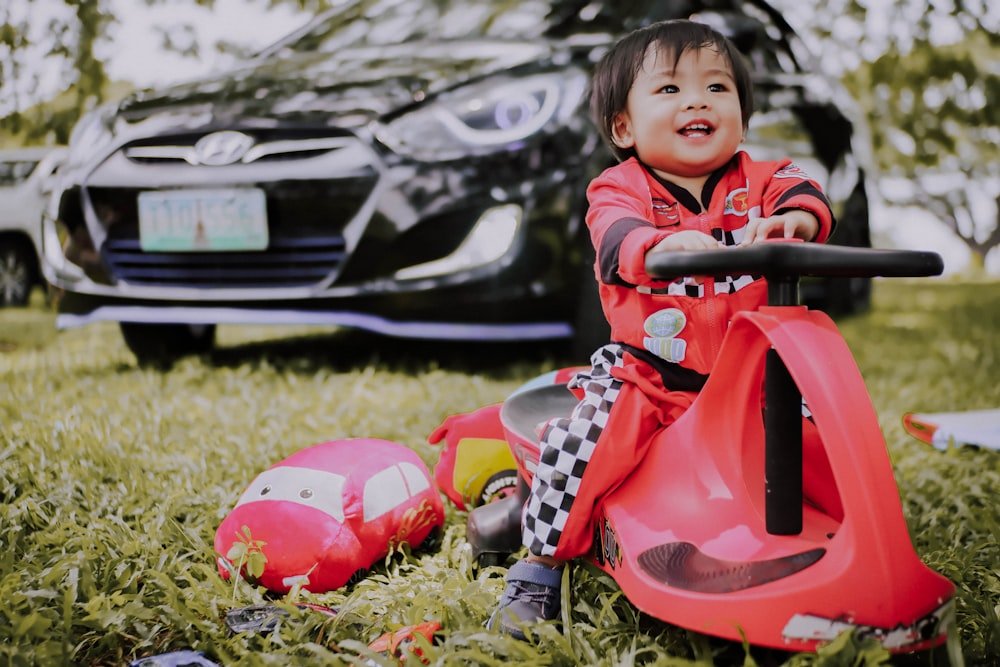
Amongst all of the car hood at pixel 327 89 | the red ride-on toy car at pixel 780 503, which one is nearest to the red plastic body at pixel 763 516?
the red ride-on toy car at pixel 780 503

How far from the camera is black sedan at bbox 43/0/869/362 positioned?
297 cm

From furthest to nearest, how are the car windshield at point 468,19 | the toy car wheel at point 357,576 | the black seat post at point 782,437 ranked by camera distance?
the car windshield at point 468,19
the toy car wheel at point 357,576
the black seat post at point 782,437

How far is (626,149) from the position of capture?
5.68ft

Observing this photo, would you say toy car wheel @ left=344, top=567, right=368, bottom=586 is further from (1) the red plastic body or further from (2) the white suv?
(2) the white suv

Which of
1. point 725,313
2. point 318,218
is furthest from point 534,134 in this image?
point 725,313

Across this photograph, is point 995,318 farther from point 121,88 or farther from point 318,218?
point 121,88

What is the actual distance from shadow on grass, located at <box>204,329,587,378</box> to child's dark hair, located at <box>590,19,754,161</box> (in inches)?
60.8

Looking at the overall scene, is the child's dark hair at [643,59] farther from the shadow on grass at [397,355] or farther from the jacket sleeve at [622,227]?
the shadow on grass at [397,355]

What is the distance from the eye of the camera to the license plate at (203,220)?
10.0ft

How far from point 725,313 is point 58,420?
1.88 m

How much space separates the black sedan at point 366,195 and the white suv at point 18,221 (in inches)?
81.0

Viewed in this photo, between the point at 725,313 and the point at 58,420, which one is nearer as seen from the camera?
the point at 725,313

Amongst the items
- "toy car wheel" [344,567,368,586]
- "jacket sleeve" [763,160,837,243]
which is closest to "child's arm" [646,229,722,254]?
"jacket sleeve" [763,160,837,243]

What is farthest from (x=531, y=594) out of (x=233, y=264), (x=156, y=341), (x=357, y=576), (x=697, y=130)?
(x=156, y=341)
